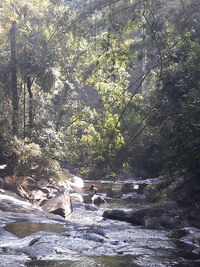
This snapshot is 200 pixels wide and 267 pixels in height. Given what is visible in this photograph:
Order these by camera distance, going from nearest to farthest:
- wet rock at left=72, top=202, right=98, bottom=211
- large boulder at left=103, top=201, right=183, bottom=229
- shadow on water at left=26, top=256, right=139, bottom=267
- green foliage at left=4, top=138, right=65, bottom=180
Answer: shadow on water at left=26, top=256, right=139, bottom=267, large boulder at left=103, top=201, right=183, bottom=229, wet rock at left=72, top=202, right=98, bottom=211, green foliage at left=4, top=138, right=65, bottom=180

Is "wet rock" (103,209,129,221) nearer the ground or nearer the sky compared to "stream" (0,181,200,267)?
nearer the sky

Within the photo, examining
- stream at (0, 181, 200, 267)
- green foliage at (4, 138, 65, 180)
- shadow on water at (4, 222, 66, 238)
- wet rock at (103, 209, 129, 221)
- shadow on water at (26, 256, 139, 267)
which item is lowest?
shadow on water at (26, 256, 139, 267)

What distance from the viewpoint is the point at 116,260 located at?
6.34m

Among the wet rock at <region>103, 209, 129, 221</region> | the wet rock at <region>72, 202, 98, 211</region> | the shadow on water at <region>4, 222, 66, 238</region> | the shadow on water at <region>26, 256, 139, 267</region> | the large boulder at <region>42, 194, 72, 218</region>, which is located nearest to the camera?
the shadow on water at <region>26, 256, 139, 267</region>

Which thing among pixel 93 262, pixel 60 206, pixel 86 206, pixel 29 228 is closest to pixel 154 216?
pixel 60 206

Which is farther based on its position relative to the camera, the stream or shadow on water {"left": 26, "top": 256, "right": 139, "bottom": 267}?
the stream

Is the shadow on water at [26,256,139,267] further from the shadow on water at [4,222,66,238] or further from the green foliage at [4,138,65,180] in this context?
the green foliage at [4,138,65,180]

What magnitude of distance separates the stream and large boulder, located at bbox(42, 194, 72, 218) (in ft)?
6.37

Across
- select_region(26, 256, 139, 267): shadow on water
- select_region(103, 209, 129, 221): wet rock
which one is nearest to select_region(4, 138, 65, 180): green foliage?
select_region(103, 209, 129, 221): wet rock

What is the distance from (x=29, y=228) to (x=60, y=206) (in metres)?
2.91

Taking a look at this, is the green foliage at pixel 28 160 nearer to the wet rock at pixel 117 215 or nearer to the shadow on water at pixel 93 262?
the wet rock at pixel 117 215

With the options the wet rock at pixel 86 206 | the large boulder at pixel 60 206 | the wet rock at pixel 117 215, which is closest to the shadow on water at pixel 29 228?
the large boulder at pixel 60 206

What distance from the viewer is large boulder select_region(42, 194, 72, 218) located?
451 inches

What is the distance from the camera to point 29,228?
8.72 metres
